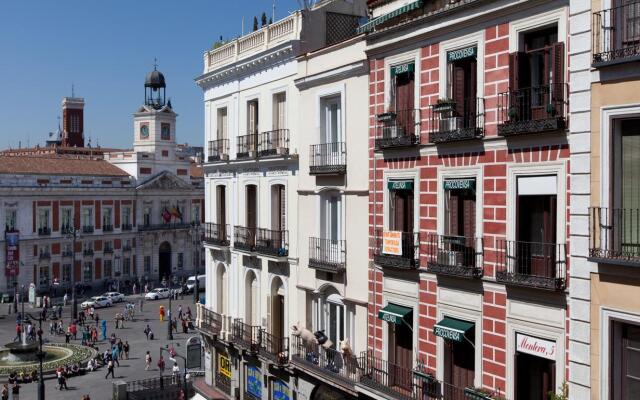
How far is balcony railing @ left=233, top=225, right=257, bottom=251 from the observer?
2816 cm

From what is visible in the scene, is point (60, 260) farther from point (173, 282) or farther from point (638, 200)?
point (638, 200)

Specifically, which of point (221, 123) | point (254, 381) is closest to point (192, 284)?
point (221, 123)

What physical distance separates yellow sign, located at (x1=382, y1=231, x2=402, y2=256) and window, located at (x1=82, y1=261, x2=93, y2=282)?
65804mm

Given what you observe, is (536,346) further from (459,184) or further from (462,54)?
(462,54)

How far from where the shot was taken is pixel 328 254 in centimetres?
2325

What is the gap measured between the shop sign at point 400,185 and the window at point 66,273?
64.7 meters

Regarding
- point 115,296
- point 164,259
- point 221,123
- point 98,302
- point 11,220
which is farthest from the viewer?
point 164,259

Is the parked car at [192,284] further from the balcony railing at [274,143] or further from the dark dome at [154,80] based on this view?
the balcony railing at [274,143]

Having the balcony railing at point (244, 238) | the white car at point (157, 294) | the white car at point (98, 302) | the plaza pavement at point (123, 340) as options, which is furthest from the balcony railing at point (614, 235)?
the white car at point (157, 294)

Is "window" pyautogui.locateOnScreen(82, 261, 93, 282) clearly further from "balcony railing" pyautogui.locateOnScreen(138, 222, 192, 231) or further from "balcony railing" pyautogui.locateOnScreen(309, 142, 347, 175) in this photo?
"balcony railing" pyautogui.locateOnScreen(309, 142, 347, 175)

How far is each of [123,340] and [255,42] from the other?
3370 centimetres

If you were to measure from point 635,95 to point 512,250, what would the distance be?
174 inches

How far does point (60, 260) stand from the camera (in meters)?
78.2

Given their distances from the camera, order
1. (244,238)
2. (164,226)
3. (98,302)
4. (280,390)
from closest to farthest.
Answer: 1. (280,390)
2. (244,238)
3. (98,302)
4. (164,226)
